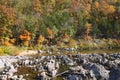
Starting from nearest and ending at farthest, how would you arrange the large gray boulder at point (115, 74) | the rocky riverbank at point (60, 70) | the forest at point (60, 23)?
1. the large gray boulder at point (115, 74)
2. the rocky riverbank at point (60, 70)
3. the forest at point (60, 23)

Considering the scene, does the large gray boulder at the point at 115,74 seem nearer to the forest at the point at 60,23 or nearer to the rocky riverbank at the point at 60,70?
the rocky riverbank at the point at 60,70

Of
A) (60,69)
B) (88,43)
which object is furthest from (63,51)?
(60,69)

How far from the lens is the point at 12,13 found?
7906 cm

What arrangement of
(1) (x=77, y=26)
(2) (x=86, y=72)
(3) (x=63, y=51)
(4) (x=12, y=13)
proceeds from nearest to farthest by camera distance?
(2) (x=86, y=72), (3) (x=63, y=51), (4) (x=12, y=13), (1) (x=77, y=26)

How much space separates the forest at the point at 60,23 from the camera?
77.6 meters

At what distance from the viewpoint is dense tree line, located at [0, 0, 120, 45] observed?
77625 mm

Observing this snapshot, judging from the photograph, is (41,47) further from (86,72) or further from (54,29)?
(86,72)

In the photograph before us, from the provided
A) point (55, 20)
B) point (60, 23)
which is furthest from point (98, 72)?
point (55, 20)

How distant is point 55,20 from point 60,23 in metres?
1.35

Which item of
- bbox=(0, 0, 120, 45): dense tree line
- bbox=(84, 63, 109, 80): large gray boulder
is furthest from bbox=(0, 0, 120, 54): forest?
bbox=(84, 63, 109, 80): large gray boulder

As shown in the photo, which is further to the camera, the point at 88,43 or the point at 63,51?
the point at 88,43

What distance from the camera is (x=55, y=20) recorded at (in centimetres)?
8438

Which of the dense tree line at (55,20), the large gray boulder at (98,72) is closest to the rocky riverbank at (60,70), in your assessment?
the large gray boulder at (98,72)

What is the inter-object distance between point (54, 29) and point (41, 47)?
22.5ft
